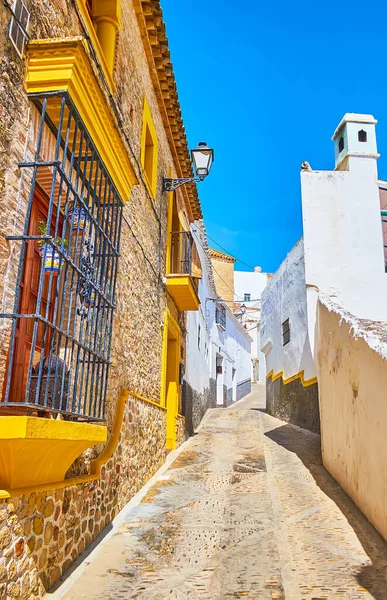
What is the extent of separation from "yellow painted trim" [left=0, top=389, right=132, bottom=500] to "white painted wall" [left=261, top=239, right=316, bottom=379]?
684cm

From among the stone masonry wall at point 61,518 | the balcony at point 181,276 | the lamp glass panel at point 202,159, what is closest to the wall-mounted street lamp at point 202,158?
the lamp glass panel at point 202,159

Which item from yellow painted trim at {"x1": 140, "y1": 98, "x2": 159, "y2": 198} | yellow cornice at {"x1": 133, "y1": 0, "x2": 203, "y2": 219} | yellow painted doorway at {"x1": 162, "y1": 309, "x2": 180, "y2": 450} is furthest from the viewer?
yellow painted doorway at {"x1": 162, "y1": 309, "x2": 180, "y2": 450}

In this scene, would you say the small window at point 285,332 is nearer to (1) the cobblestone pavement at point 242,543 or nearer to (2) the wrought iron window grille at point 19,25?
(1) the cobblestone pavement at point 242,543

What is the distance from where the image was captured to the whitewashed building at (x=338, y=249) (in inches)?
462

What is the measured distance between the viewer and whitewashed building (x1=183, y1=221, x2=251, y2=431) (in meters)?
13.5

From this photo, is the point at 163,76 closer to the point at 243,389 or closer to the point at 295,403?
the point at 295,403

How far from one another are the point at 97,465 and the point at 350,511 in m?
3.00

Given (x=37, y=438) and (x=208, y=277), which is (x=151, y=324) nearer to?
(x=37, y=438)

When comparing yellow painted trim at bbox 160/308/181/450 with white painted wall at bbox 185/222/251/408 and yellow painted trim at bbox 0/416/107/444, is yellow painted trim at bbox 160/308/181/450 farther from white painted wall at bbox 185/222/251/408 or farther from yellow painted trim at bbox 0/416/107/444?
yellow painted trim at bbox 0/416/107/444

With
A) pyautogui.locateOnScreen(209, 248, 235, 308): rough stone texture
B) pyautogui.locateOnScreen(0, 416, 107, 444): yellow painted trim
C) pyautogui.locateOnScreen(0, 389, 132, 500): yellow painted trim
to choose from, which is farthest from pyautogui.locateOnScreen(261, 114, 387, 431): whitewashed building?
pyautogui.locateOnScreen(209, 248, 235, 308): rough stone texture

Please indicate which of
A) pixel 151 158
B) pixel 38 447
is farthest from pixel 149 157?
pixel 38 447

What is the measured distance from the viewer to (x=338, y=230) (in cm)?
1207

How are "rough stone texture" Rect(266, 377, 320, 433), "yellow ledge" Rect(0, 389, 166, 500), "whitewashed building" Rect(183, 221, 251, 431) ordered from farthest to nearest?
1. "whitewashed building" Rect(183, 221, 251, 431)
2. "rough stone texture" Rect(266, 377, 320, 433)
3. "yellow ledge" Rect(0, 389, 166, 500)

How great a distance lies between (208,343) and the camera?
62.1 ft
